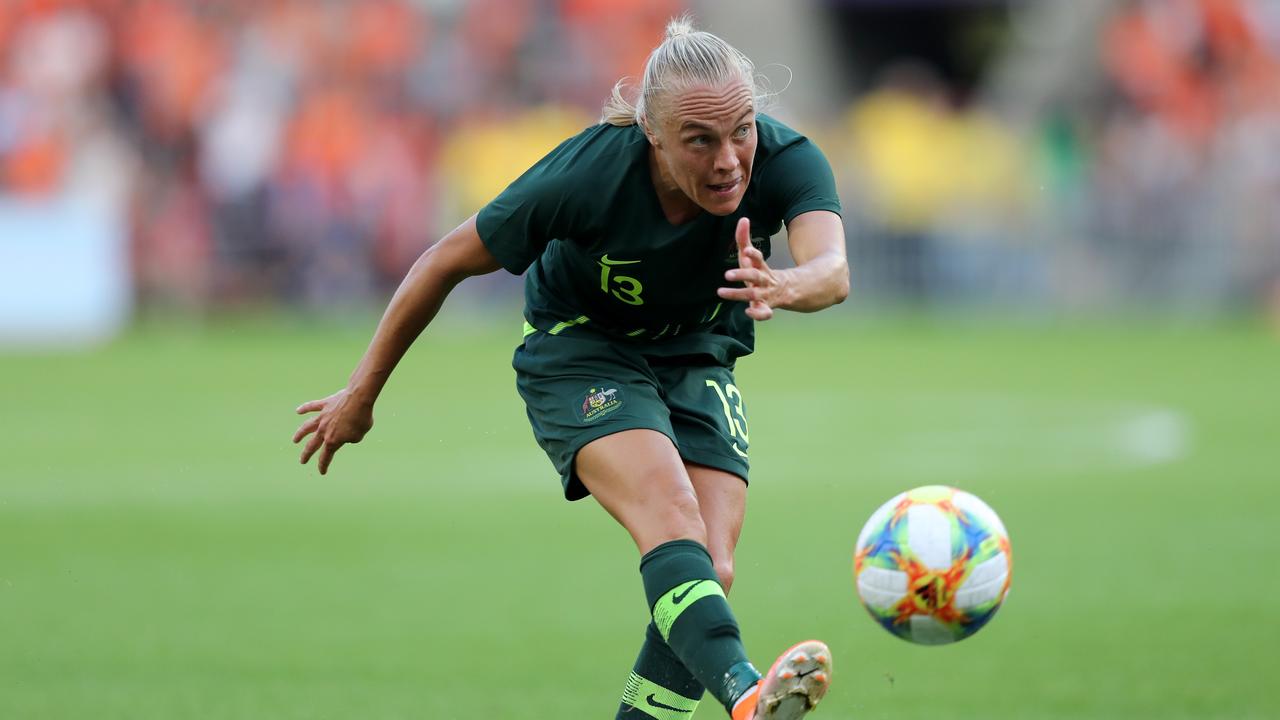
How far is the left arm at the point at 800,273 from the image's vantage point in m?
4.61

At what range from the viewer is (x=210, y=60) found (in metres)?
23.2

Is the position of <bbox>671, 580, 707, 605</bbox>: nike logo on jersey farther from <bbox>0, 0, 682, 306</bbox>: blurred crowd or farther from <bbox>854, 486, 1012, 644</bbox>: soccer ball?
<bbox>0, 0, 682, 306</bbox>: blurred crowd

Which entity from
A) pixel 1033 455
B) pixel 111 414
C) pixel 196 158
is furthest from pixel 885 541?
pixel 196 158

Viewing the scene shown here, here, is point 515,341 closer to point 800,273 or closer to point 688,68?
point 688,68

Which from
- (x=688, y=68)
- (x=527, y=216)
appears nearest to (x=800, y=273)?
(x=688, y=68)

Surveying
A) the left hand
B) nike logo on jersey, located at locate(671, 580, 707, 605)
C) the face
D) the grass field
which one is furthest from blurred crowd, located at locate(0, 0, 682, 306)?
the left hand

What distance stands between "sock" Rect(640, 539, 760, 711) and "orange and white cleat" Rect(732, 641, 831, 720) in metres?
0.18

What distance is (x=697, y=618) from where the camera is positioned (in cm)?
483

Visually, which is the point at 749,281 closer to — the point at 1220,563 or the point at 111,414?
the point at 1220,563

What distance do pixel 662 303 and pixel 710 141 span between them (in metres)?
0.63

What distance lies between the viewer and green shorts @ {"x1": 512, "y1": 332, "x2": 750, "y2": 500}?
17.6ft

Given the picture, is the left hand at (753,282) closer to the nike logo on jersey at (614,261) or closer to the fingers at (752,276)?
the fingers at (752,276)

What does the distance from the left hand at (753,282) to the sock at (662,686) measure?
124 centimetres

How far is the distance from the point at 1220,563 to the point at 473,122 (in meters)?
15.8
